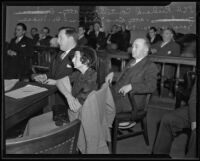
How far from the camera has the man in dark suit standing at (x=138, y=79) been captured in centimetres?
298

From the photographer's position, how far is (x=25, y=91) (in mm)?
2631

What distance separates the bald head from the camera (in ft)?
10.2

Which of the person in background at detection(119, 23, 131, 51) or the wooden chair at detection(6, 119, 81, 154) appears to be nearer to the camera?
the wooden chair at detection(6, 119, 81, 154)

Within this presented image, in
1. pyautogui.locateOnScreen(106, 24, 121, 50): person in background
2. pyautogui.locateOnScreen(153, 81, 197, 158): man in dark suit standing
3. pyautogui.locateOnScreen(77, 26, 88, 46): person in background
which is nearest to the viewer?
pyautogui.locateOnScreen(153, 81, 197, 158): man in dark suit standing

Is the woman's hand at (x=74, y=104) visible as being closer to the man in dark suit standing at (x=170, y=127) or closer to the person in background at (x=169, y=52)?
the man in dark suit standing at (x=170, y=127)

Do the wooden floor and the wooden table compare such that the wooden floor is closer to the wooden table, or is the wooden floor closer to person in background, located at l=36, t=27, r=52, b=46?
the wooden table

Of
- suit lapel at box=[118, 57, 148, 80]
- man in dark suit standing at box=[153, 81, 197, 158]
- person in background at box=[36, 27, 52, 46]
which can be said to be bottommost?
man in dark suit standing at box=[153, 81, 197, 158]

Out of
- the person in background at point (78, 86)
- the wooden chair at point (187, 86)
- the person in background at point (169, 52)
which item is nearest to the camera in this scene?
the person in background at point (78, 86)

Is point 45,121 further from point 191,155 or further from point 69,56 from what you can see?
point 191,155

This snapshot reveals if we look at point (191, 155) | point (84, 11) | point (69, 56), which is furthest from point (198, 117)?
point (84, 11)

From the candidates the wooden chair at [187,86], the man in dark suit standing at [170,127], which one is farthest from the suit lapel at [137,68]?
the man in dark suit standing at [170,127]

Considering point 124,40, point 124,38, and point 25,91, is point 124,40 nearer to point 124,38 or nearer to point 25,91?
point 124,38

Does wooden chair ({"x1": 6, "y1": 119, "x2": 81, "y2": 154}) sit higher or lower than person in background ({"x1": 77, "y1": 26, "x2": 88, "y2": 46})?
lower

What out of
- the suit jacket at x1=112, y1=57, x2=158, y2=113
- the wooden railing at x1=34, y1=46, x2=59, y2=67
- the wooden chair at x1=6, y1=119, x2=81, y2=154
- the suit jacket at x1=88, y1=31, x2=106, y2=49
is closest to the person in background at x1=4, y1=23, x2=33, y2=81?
the wooden railing at x1=34, y1=46, x2=59, y2=67
